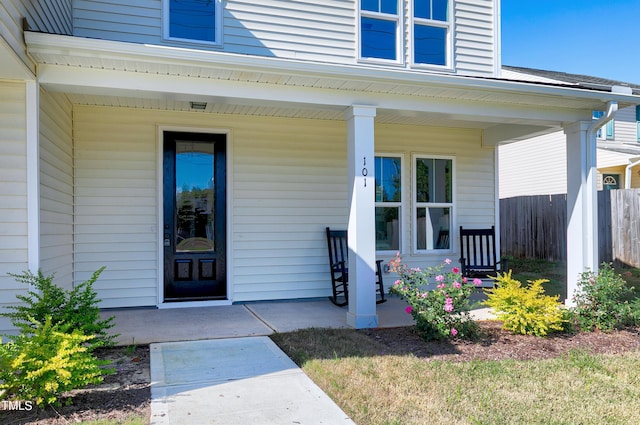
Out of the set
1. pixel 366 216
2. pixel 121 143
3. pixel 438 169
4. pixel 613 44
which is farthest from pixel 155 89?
pixel 613 44

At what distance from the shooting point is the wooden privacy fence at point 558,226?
9742 mm

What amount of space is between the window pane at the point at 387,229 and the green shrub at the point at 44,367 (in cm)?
474

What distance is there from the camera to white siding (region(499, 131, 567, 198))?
1316 cm

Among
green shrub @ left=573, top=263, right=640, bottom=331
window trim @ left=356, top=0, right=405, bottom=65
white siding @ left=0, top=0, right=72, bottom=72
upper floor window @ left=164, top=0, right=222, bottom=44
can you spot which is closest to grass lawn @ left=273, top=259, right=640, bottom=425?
green shrub @ left=573, top=263, right=640, bottom=331

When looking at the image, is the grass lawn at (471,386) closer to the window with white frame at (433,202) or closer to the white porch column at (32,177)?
the white porch column at (32,177)

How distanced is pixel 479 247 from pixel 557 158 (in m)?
7.56

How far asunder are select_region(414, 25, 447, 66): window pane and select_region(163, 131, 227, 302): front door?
3.18 meters

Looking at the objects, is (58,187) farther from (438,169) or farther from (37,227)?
(438,169)

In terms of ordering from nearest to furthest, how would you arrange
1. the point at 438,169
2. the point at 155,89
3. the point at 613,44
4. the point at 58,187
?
the point at 155,89, the point at 58,187, the point at 438,169, the point at 613,44

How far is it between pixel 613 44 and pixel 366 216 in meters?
14.3

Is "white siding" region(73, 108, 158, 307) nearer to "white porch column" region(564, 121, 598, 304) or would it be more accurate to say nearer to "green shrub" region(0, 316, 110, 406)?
"green shrub" region(0, 316, 110, 406)

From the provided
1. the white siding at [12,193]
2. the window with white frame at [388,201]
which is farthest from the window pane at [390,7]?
the white siding at [12,193]

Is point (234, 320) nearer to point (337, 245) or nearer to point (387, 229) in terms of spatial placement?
point (337, 245)

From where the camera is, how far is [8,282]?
12.6 ft
